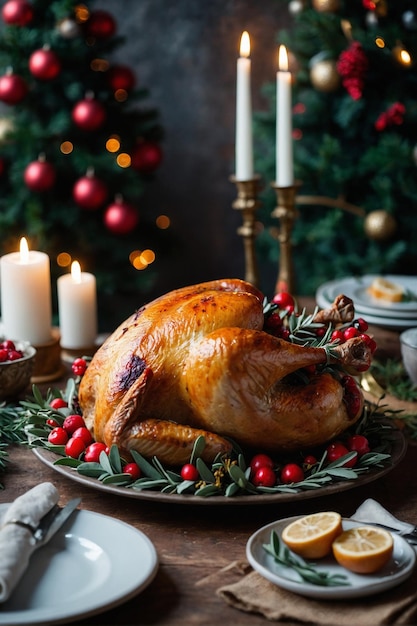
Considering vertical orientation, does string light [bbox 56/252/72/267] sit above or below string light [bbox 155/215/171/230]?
below

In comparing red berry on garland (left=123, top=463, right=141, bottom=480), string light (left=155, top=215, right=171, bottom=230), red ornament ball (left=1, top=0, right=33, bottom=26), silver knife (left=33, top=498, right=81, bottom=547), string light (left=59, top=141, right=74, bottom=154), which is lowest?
silver knife (left=33, top=498, right=81, bottom=547)

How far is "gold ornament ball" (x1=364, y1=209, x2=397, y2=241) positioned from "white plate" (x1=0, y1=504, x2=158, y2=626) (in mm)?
2353

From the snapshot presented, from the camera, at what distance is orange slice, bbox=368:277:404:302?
7.98 ft

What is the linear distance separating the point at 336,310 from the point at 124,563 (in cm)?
71

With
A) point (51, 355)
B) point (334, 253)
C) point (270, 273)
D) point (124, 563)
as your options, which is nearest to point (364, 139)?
point (334, 253)

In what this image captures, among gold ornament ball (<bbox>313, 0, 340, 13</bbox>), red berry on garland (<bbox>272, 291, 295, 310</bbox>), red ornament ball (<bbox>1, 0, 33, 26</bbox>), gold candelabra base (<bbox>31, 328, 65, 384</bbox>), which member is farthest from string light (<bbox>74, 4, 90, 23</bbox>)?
red berry on garland (<bbox>272, 291, 295, 310</bbox>)

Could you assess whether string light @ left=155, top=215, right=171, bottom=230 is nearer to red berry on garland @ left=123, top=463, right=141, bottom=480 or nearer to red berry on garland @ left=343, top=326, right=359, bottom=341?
red berry on garland @ left=343, top=326, right=359, bottom=341

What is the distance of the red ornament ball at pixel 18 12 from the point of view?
3344 millimetres

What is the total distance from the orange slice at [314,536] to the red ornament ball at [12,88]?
2577 millimetres

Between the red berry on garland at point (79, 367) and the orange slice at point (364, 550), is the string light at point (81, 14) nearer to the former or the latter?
the red berry on garland at point (79, 367)

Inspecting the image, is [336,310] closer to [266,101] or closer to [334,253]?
[334,253]

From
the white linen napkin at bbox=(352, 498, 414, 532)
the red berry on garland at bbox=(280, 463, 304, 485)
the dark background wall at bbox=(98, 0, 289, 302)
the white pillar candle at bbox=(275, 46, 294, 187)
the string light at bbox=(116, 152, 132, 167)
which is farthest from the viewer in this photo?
the dark background wall at bbox=(98, 0, 289, 302)

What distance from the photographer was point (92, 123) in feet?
11.1

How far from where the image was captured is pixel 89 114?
3379 millimetres
